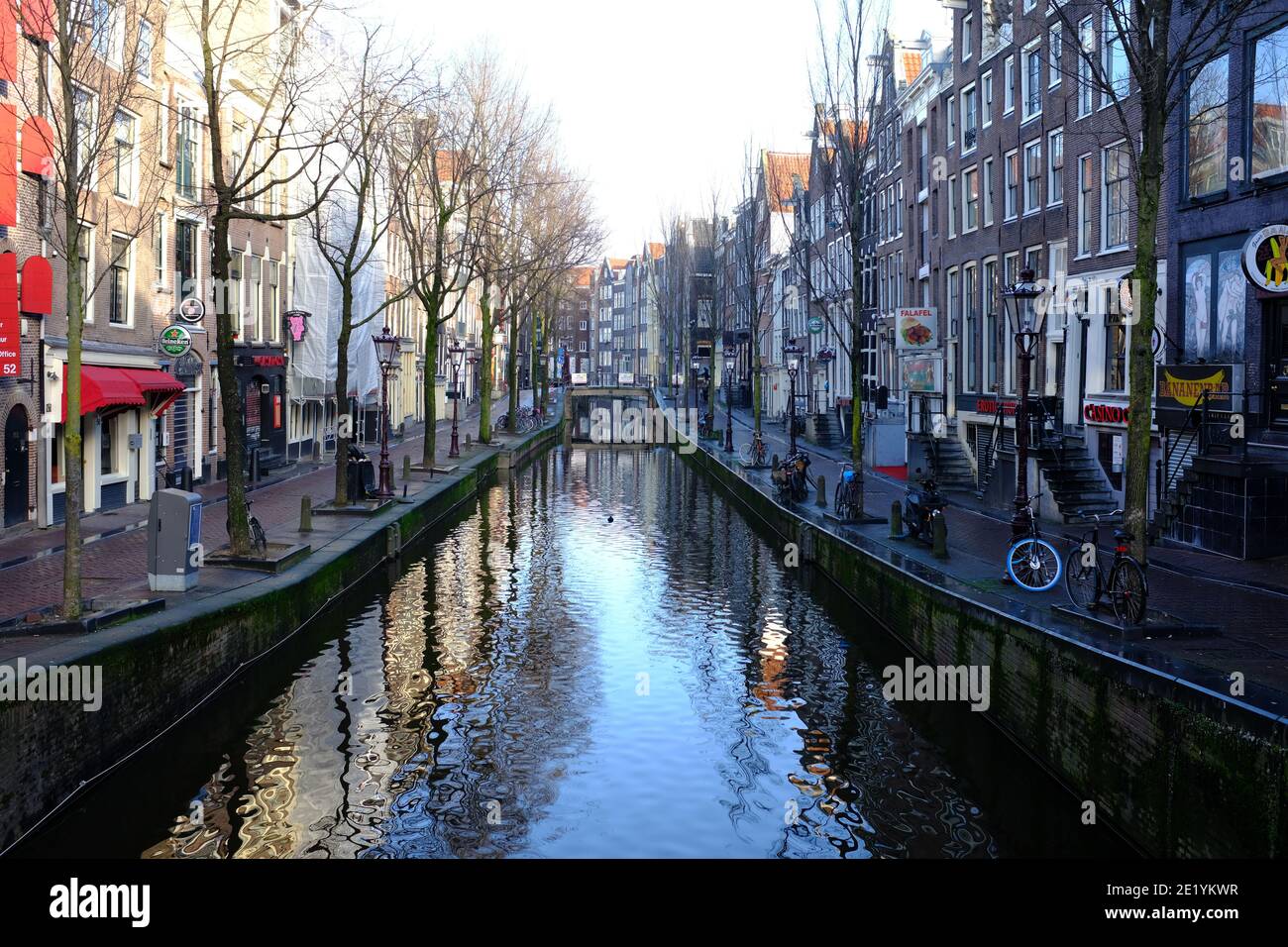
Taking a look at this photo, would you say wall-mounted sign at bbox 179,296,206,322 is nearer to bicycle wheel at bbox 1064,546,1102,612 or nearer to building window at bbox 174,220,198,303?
building window at bbox 174,220,198,303

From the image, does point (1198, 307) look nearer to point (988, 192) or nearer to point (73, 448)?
point (988, 192)

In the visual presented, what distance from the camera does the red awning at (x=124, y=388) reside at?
2494 cm

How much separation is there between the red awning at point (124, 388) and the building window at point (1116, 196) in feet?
73.0

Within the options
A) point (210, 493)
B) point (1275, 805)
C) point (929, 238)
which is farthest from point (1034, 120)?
point (1275, 805)

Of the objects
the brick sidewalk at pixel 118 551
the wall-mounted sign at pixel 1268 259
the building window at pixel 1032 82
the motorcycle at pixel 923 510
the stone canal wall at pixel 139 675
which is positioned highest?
the building window at pixel 1032 82

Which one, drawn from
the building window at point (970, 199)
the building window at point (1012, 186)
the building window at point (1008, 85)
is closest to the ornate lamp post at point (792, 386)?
the building window at point (970, 199)

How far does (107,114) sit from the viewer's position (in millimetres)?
15234

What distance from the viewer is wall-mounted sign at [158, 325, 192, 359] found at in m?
30.1

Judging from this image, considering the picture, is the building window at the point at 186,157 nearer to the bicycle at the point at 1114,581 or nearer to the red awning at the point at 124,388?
the red awning at the point at 124,388

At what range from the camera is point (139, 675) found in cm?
1245

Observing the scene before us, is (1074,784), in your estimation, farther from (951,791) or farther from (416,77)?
(416,77)

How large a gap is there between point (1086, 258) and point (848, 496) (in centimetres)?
856

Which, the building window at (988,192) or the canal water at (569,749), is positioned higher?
the building window at (988,192)

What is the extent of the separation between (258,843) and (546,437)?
57.3 metres
